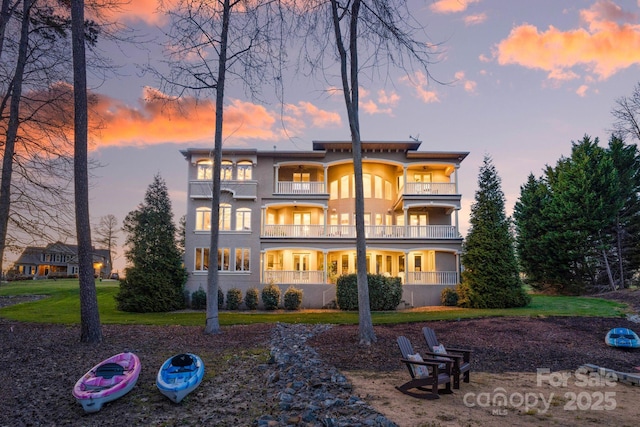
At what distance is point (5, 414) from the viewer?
A: 21.5 ft

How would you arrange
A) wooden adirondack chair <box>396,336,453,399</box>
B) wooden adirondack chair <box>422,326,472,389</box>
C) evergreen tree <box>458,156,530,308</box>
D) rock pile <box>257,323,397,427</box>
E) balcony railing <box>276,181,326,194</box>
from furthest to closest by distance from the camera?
balcony railing <box>276,181,326,194</box>, evergreen tree <box>458,156,530,308</box>, wooden adirondack chair <box>422,326,472,389</box>, wooden adirondack chair <box>396,336,453,399</box>, rock pile <box>257,323,397,427</box>

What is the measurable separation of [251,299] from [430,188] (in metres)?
14.1

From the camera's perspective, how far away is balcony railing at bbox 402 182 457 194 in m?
27.6

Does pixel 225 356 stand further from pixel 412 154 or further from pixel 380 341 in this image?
pixel 412 154

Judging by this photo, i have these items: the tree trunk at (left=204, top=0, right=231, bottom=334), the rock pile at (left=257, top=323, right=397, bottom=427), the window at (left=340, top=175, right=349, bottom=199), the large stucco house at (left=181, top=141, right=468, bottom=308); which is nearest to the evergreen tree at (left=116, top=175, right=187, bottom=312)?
the large stucco house at (left=181, top=141, right=468, bottom=308)

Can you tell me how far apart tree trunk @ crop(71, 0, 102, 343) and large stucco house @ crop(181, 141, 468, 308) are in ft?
47.7

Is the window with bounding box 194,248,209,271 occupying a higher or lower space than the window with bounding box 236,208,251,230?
lower

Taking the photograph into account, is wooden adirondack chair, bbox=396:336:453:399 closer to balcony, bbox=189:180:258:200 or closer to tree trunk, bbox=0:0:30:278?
tree trunk, bbox=0:0:30:278

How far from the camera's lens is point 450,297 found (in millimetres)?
25062

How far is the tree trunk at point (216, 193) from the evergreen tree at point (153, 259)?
34.6 feet

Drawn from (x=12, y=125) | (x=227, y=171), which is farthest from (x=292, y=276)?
(x=12, y=125)

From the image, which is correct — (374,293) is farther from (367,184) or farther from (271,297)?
(367,184)

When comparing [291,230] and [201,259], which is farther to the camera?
[291,230]

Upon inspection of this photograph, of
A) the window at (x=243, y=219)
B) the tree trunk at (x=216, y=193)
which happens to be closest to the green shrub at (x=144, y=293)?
the window at (x=243, y=219)
